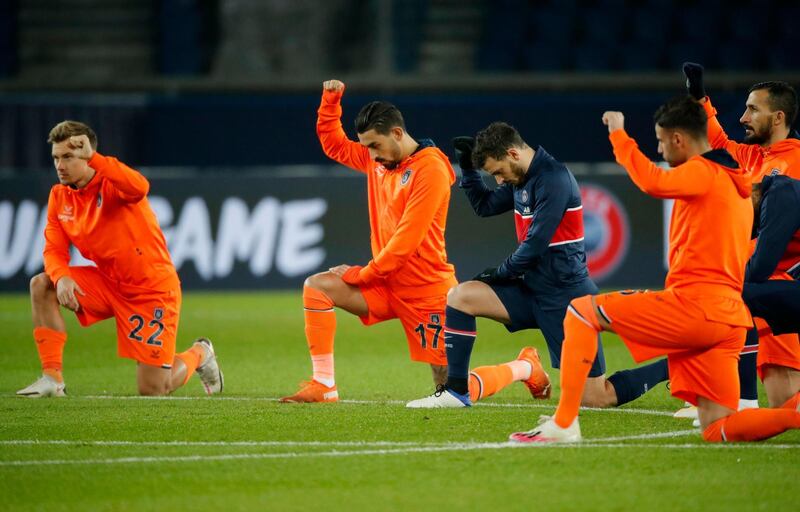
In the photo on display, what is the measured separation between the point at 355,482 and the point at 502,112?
11.8 m

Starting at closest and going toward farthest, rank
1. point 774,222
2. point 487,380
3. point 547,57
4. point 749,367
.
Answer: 1. point 774,222
2. point 749,367
3. point 487,380
4. point 547,57

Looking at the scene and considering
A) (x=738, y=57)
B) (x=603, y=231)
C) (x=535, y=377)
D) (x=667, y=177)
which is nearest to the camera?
(x=667, y=177)

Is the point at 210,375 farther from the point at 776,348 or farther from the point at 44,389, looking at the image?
the point at 776,348

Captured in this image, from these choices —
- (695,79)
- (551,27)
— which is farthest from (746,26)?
(695,79)

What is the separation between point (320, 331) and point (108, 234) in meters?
1.51

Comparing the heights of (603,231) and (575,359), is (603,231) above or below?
below

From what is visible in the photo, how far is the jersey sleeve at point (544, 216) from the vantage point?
6.73m

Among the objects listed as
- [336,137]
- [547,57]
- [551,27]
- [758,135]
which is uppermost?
[551,27]

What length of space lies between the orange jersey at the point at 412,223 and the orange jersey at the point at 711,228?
1902 mm

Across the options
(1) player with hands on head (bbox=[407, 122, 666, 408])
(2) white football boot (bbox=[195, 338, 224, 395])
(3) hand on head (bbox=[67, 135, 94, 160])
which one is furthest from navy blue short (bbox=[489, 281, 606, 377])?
(3) hand on head (bbox=[67, 135, 94, 160])

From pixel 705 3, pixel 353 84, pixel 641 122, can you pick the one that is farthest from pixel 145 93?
pixel 705 3

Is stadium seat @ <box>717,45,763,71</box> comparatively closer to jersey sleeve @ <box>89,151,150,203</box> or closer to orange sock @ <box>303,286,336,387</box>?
orange sock @ <box>303,286,336,387</box>

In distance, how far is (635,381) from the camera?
7.01m

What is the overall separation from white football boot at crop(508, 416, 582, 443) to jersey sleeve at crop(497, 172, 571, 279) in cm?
130
